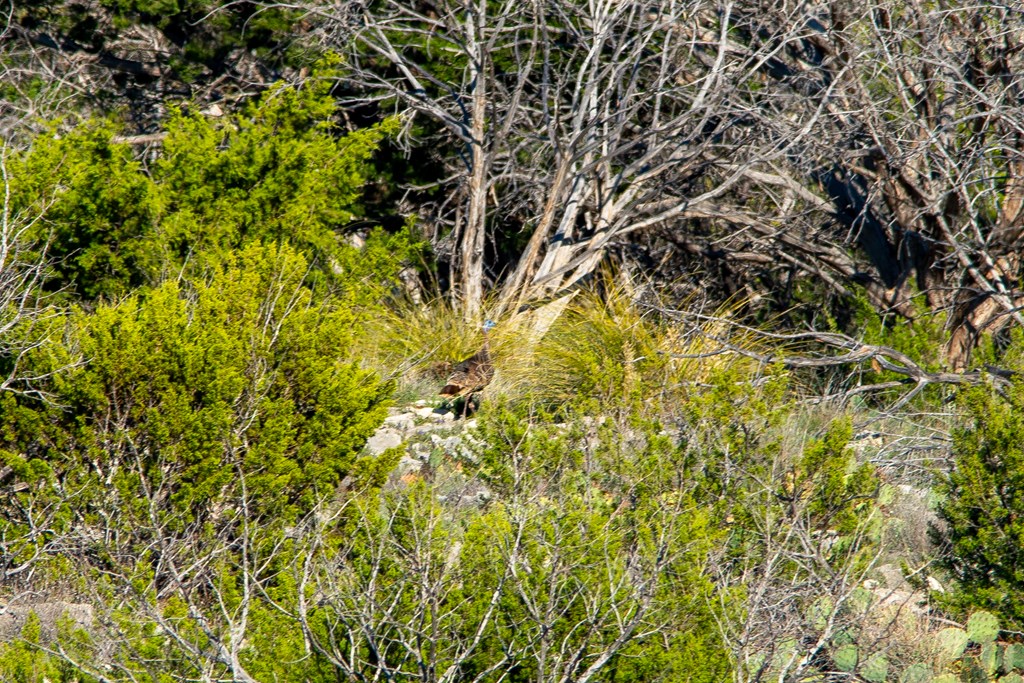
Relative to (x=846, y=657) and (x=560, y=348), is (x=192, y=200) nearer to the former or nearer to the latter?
(x=560, y=348)

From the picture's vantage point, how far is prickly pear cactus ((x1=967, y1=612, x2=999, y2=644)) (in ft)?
16.5

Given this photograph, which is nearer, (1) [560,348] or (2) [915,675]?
(2) [915,675]

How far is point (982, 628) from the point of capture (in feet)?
16.6

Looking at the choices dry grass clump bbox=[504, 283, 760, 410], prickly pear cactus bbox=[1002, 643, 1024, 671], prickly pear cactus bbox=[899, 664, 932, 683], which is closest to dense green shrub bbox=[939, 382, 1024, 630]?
prickly pear cactus bbox=[1002, 643, 1024, 671]

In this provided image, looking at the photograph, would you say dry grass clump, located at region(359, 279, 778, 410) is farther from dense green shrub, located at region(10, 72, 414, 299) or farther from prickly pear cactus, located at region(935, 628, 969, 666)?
prickly pear cactus, located at region(935, 628, 969, 666)

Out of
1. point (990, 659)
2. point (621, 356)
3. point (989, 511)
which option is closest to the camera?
point (990, 659)

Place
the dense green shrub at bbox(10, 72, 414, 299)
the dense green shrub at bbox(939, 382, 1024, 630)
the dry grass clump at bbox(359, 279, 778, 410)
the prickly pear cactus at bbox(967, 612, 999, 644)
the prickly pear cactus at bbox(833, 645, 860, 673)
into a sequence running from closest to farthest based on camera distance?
the prickly pear cactus at bbox(833, 645, 860, 673), the prickly pear cactus at bbox(967, 612, 999, 644), the dense green shrub at bbox(939, 382, 1024, 630), the dense green shrub at bbox(10, 72, 414, 299), the dry grass clump at bbox(359, 279, 778, 410)

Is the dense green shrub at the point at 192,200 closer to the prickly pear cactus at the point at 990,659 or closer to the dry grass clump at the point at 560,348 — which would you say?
the dry grass clump at the point at 560,348

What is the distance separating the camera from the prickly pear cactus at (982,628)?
5.02 metres

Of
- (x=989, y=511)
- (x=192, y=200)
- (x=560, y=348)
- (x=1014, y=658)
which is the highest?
(x=192, y=200)

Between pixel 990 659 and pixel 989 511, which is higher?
pixel 989 511

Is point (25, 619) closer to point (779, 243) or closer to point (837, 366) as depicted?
point (837, 366)

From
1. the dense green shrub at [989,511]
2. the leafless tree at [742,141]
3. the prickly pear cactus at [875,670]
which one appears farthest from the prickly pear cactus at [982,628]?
the leafless tree at [742,141]

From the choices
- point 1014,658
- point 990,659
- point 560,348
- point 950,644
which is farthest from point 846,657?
point 560,348
